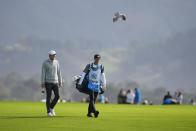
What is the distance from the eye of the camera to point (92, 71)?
16.5 m

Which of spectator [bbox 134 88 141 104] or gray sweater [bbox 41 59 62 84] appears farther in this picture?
spectator [bbox 134 88 141 104]

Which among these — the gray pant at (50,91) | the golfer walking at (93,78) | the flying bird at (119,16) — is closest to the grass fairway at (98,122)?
the gray pant at (50,91)

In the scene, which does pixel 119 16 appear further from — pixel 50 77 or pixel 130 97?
pixel 130 97

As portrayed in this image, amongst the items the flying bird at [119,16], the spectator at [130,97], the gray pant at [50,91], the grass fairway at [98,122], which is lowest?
the grass fairway at [98,122]

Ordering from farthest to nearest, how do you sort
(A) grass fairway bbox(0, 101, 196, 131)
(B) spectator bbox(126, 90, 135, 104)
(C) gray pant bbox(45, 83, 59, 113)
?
(B) spectator bbox(126, 90, 135, 104), (C) gray pant bbox(45, 83, 59, 113), (A) grass fairway bbox(0, 101, 196, 131)

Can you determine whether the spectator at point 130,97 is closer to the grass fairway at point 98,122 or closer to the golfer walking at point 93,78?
the grass fairway at point 98,122

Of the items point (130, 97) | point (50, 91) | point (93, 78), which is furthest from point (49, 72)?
point (130, 97)

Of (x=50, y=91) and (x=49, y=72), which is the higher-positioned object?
(x=49, y=72)

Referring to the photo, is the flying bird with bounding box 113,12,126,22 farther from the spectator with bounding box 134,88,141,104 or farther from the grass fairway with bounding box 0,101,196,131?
the spectator with bounding box 134,88,141,104

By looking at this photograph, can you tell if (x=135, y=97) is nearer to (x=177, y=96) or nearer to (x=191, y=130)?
(x=177, y=96)

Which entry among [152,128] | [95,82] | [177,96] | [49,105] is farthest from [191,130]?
[177,96]

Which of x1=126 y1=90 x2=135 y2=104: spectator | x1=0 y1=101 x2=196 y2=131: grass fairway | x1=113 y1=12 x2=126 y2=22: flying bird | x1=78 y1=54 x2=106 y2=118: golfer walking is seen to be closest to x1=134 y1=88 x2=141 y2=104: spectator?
x1=126 y1=90 x2=135 y2=104: spectator

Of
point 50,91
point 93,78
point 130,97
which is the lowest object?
point 50,91

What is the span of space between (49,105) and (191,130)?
7.02 m
